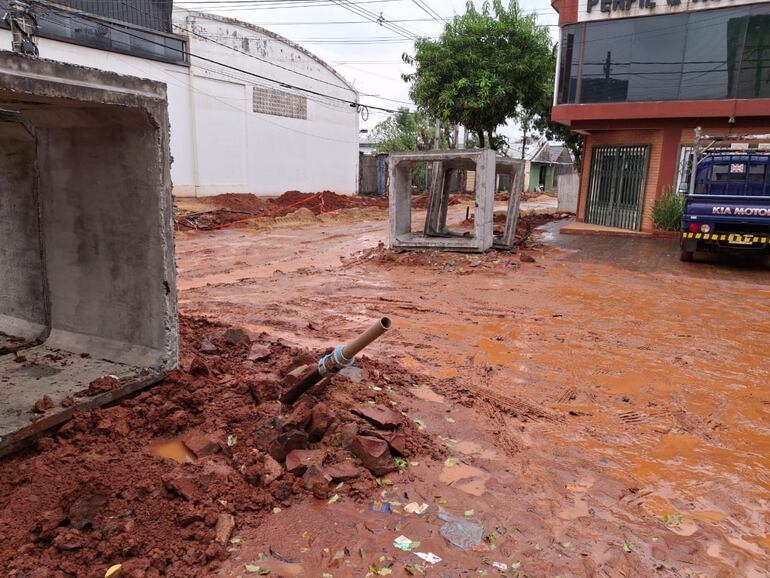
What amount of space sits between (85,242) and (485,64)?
16.6 meters

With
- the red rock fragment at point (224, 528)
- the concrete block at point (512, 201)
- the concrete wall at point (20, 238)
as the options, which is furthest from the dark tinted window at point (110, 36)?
the red rock fragment at point (224, 528)

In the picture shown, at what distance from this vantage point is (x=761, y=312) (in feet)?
27.5

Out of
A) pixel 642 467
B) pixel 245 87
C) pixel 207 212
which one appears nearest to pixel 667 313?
pixel 642 467

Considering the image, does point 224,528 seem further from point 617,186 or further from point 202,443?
point 617,186

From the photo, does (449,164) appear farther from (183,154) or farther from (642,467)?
(183,154)

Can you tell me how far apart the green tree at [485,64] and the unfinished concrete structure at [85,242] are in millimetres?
15435

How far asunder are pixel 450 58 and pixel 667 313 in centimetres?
1310

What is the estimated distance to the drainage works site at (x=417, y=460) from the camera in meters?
2.84

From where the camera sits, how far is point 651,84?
16.8 meters

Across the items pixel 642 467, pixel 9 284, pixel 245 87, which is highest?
pixel 245 87

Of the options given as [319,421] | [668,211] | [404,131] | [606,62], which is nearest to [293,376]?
[319,421]

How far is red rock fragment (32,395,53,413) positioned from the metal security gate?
17524 mm

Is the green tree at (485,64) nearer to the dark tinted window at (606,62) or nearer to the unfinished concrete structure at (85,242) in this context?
the dark tinted window at (606,62)

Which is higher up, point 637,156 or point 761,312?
point 637,156
